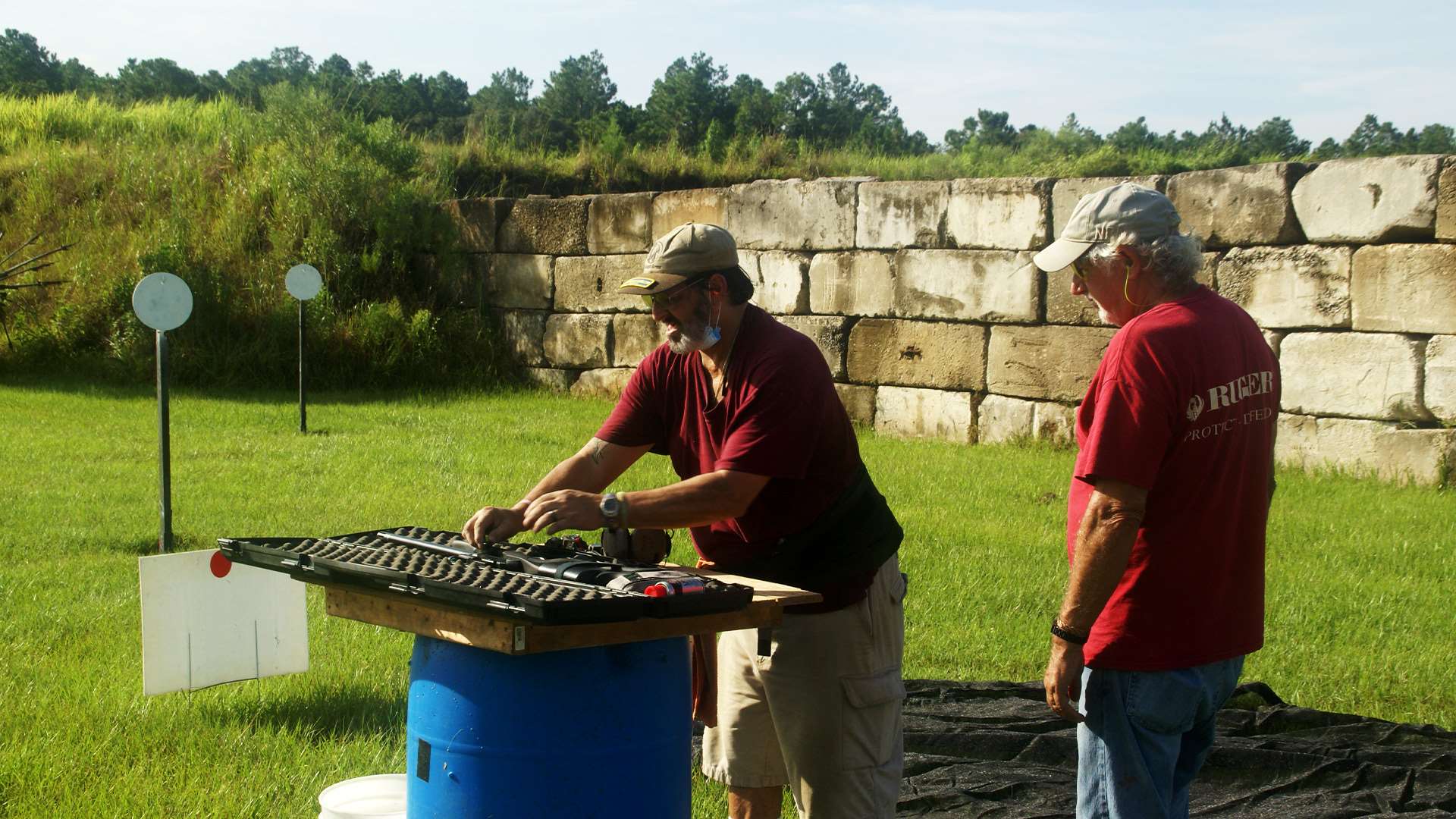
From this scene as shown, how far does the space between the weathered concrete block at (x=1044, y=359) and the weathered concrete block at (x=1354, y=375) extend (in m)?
1.43

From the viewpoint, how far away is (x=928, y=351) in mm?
12133

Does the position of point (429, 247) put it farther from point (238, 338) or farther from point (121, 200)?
point (121, 200)

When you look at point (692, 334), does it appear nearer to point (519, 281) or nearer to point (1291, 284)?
point (1291, 284)

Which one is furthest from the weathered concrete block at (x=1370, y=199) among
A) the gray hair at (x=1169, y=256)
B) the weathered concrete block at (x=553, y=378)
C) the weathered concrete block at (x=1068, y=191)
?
the weathered concrete block at (x=553, y=378)

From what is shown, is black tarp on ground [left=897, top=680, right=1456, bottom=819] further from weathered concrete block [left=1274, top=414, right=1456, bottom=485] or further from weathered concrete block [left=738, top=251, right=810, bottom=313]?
weathered concrete block [left=738, top=251, right=810, bottom=313]

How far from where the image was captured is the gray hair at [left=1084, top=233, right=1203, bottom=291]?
3.05 m

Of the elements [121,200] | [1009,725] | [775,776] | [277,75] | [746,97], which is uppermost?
[277,75]

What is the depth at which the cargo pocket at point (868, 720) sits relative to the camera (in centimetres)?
341

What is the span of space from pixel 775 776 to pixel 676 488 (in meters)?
0.89

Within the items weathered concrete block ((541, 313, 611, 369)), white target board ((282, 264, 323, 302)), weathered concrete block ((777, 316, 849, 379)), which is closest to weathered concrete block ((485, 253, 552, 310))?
weathered concrete block ((541, 313, 611, 369))

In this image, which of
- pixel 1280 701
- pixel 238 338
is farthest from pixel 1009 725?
pixel 238 338

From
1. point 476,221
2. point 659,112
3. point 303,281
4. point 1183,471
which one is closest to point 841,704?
point 1183,471

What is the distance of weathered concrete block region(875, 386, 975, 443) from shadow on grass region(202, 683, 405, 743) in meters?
7.44

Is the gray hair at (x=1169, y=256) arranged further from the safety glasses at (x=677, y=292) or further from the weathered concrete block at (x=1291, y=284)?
the weathered concrete block at (x=1291, y=284)
